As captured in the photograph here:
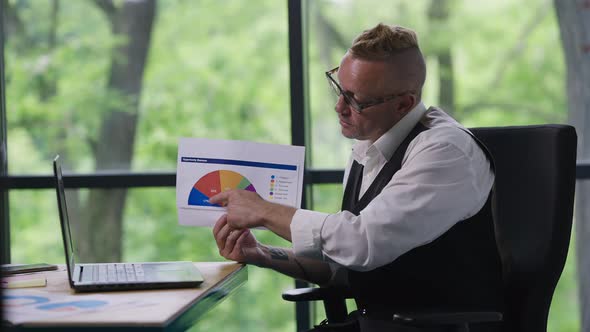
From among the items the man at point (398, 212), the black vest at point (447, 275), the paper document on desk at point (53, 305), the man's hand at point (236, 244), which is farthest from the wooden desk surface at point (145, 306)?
the black vest at point (447, 275)

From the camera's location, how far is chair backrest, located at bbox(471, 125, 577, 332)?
1.83 metres

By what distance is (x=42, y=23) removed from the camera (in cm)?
350

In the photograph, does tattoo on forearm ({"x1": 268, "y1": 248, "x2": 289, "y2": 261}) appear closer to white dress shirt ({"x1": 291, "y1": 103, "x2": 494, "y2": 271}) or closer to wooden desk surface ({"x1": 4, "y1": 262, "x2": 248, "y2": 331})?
wooden desk surface ({"x1": 4, "y1": 262, "x2": 248, "y2": 331})

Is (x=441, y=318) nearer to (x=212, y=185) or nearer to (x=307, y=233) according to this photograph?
(x=307, y=233)

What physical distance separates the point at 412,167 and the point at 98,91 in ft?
6.69

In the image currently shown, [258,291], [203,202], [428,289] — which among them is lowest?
[258,291]

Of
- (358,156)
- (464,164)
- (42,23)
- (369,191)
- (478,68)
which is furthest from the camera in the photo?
(42,23)

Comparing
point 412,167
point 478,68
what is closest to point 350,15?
point 478,68

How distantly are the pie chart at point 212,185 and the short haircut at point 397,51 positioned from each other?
431 millimetres

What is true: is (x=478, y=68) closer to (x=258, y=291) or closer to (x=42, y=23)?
(x=258, y=291)

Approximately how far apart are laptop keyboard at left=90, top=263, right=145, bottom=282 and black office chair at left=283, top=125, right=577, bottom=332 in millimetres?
857

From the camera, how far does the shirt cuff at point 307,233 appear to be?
1.83 meters

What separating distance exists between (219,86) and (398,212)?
6.06 feet

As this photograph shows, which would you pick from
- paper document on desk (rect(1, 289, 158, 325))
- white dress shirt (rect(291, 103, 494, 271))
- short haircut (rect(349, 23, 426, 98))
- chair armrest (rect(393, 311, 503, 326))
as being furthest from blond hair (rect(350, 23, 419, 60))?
paper document on desk (rect(1, 289, 158, 325))
